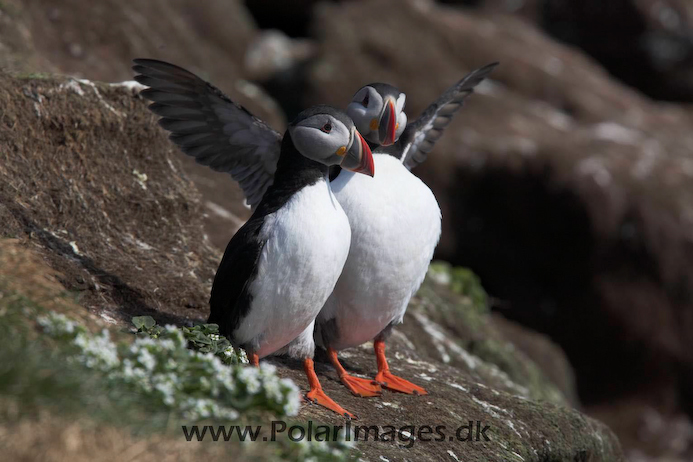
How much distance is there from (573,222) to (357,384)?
29.9 ft

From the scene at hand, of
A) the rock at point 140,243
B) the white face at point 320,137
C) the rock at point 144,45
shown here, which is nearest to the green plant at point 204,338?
the rock at point 140,243

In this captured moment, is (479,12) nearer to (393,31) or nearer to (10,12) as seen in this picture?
(393,31)

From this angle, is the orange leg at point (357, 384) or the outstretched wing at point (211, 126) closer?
the outstretched wing at point (211, 126)

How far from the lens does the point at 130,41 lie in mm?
11508

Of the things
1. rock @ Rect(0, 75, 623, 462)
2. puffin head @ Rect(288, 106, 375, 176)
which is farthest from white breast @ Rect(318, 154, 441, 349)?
rock @ Rect(0, 75, 623, 462)

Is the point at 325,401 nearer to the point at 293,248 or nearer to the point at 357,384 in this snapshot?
the point at 357,384

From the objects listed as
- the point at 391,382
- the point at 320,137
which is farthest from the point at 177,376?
the point at 391,382

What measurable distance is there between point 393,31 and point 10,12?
8.05 metres

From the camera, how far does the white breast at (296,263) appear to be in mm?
5141

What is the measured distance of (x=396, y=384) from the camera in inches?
245

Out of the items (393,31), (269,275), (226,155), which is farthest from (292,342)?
(393,31)

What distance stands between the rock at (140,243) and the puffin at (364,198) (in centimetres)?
42

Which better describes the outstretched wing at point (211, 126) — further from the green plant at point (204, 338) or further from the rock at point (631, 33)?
the rock at point (631, 33)

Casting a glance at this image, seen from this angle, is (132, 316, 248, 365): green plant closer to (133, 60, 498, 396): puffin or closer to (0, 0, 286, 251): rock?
(133, 60, 498, 396): puffin
